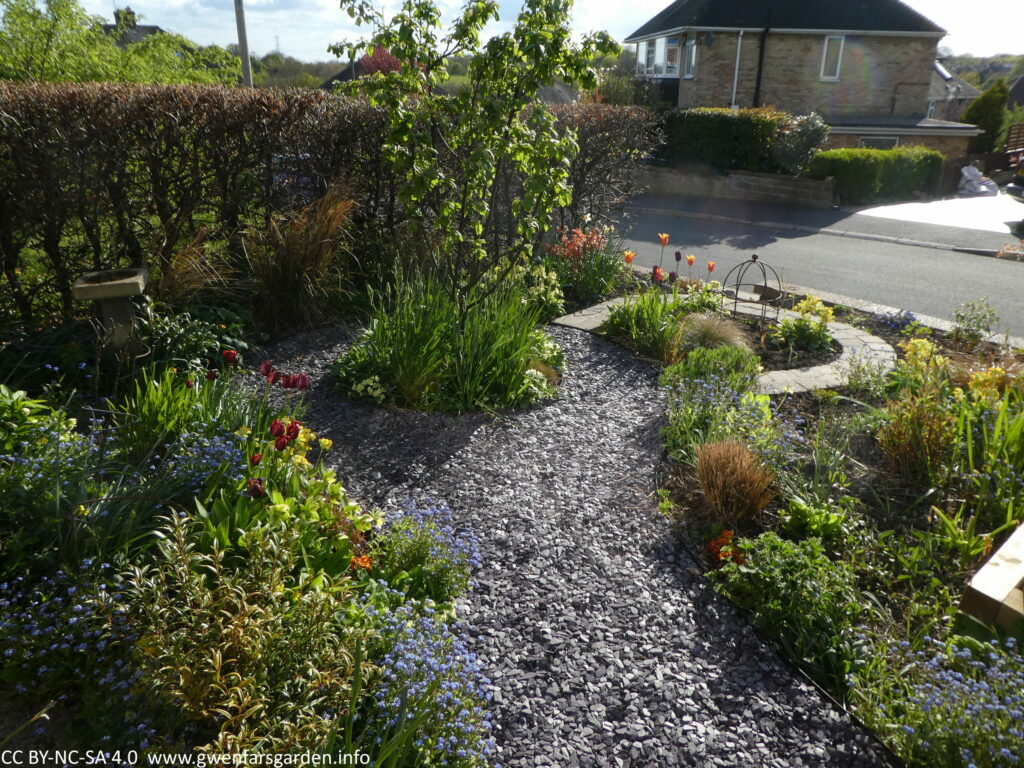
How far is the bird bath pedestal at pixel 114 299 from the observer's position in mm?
4660

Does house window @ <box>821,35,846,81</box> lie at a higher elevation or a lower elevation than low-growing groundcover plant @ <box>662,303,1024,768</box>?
higher

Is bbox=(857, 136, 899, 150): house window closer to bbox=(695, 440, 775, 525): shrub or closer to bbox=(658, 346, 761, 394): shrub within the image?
bbox=(658, 346, 761, 394): shrub

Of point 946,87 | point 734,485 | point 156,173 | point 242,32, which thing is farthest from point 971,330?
point 946,87

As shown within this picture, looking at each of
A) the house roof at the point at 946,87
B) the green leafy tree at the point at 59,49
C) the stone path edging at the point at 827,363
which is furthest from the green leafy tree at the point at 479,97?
the house roof at the point at 946,87

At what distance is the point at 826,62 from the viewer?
23453 mm

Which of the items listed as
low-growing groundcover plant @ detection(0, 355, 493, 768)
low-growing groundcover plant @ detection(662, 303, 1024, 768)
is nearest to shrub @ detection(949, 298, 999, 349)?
low-growing groundcover plant @ detection(662, 303, 1024, 768)

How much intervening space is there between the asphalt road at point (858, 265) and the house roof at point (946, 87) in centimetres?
2012

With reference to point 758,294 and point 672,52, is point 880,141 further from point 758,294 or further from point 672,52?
point 758,294

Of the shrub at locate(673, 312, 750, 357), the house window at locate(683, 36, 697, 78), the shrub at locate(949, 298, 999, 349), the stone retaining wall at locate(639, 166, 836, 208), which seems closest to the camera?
the shrub at locate(673, 312, 750, 357)

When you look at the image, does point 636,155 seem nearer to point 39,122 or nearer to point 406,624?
point 39,122

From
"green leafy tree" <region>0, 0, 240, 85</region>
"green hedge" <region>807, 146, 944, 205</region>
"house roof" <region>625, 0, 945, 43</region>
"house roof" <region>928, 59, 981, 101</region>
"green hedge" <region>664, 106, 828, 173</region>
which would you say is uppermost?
"house roof" <region>625, 0, 945, 43</region>

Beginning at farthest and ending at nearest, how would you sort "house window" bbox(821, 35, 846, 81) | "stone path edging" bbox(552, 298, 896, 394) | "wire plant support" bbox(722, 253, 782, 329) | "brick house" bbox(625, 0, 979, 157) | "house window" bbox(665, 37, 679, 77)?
"house window" bbox(665, 37, 679, 77)
"house window" bbox(821, 35, 846, 81)
"brick house" bbox(625, 0, 979, 157)
"wire plant support" bbox(722, 253, 782, 329)
"stone path edging" bbox(552, 298, 896, 394)

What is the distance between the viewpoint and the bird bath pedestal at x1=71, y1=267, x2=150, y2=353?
4.66 meters

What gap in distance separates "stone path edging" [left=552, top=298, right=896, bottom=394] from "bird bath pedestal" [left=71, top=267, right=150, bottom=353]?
3.64 meters
